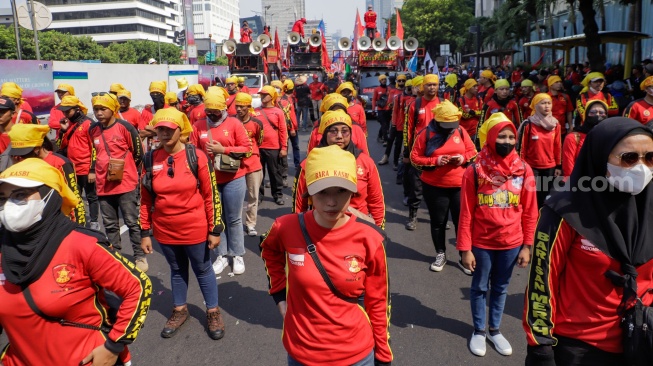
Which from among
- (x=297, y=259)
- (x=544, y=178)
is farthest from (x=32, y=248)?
(x=544, y=178)

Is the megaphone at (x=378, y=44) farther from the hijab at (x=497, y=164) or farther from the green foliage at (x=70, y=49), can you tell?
the green foliage at (x=70, y=49)

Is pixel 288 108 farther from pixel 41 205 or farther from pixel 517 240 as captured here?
pixel 41 205

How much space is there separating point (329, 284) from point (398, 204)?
651 centimetres

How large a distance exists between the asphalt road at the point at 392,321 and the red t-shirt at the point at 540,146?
1.46 m

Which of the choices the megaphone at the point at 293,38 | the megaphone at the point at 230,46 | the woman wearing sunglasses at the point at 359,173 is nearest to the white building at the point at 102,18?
the megaphone at the point at 293,38

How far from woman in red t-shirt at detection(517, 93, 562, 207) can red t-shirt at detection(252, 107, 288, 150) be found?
3684mm

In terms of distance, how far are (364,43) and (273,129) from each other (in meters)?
15.4

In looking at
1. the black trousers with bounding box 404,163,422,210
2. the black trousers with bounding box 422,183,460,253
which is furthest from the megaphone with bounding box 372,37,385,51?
the black trousers with bounding box 422,183,460,253

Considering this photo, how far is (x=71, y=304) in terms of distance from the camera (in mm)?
2318

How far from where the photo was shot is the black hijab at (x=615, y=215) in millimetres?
2199

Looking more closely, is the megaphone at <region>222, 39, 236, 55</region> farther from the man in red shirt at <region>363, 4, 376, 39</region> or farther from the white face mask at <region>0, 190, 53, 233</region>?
the white face mask at <region>0, 190, 53, 233</region>

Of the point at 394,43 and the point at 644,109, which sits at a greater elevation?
the point at 394,43

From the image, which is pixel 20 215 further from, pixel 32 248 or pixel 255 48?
pixel 255 48

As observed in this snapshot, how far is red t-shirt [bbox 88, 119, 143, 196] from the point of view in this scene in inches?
223
